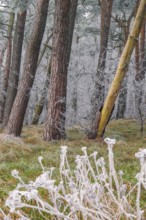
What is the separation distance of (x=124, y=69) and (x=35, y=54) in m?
2.43

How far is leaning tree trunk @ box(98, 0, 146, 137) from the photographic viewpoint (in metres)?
7.49

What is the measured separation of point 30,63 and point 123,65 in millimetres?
2522

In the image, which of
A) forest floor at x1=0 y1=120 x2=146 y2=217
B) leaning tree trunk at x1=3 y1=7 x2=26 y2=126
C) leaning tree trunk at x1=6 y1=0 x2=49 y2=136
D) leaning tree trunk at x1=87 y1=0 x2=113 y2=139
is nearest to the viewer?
forest floor at x1=0 y1=120 x2=146 y2=217

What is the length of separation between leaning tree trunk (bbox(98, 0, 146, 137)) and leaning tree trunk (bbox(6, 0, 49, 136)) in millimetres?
2126

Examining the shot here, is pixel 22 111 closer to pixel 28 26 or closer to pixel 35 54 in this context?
pixel 35 54

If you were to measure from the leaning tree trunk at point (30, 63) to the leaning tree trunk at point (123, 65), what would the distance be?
6.98ft

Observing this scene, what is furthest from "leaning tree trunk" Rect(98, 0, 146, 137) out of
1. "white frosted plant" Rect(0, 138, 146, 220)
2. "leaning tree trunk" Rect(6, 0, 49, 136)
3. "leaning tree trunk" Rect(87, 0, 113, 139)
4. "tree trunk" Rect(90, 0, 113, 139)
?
"white frosted plant" Rect(0, 138, 146, 220)

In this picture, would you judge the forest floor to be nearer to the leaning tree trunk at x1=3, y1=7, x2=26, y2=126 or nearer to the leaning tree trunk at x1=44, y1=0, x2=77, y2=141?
the leaning tree trunk at x1=44, y1=0, x2=77, y2=141

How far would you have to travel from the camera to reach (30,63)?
9.03 m

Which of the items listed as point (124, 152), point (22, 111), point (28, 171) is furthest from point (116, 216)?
point (22, 111)

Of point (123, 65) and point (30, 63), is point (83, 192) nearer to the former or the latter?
point (123, 65)

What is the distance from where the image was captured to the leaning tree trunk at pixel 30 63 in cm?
892

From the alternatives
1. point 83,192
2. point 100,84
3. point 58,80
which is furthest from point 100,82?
point 83,192

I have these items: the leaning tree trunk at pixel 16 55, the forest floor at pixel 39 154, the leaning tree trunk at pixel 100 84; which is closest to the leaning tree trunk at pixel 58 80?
the forest floor at pixel 39 154
